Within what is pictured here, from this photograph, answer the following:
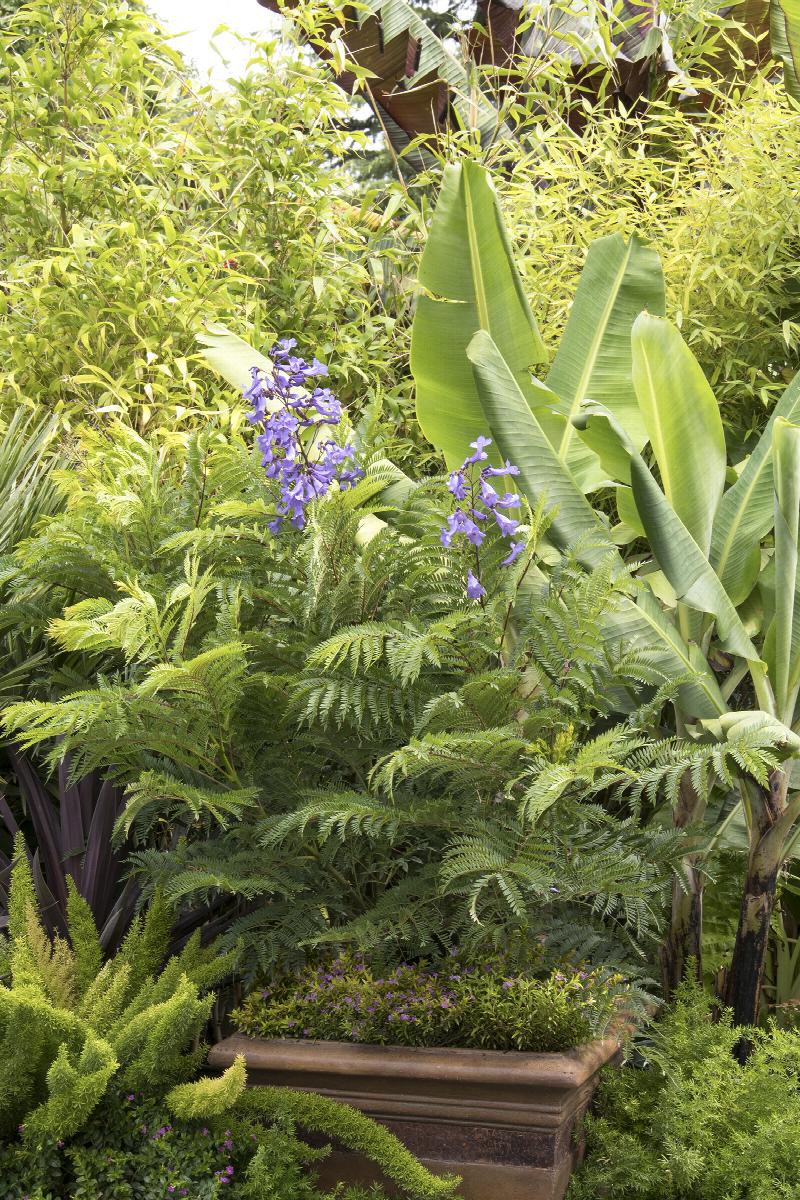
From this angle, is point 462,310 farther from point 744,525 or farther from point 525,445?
point 744,525

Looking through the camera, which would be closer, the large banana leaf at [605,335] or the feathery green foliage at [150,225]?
the large banana leaf at [605,335]

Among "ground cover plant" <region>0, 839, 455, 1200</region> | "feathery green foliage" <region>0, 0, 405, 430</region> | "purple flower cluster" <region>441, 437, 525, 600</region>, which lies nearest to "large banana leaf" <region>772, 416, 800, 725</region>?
"purple flower cluster" <region>441, 437, 525, 600</region>

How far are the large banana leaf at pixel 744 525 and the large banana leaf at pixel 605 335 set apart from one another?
383 mm

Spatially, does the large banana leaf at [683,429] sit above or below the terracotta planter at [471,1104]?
above

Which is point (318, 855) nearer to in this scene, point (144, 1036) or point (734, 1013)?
point (144, 1036)

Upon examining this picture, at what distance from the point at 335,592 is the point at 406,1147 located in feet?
4.01

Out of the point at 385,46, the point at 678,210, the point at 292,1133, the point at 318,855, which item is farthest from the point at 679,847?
the point at 385,46

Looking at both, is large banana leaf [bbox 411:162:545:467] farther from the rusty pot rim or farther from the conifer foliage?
the rusty pot rim

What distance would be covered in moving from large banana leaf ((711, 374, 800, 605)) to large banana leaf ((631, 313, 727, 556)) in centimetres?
11

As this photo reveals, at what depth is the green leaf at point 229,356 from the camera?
3.37 meters

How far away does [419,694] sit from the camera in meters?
2.41

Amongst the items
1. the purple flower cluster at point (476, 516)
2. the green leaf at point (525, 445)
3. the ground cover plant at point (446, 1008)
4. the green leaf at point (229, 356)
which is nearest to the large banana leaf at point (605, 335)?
the green leaf at point (525, 445)

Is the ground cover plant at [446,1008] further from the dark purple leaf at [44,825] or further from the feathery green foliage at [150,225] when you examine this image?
the feathery green foliage at [150,225]

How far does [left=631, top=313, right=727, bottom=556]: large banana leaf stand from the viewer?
271cm
